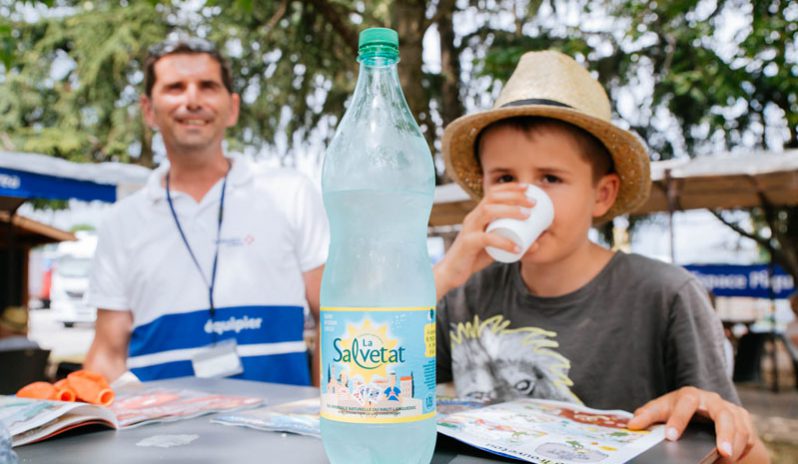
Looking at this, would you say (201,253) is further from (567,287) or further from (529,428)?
(529,428)

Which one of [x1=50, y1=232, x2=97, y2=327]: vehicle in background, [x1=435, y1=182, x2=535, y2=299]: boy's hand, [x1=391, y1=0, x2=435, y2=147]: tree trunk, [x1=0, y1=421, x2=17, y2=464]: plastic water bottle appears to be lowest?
[x1=50, y1=232, x2=97, y2=327]: vehicle in background

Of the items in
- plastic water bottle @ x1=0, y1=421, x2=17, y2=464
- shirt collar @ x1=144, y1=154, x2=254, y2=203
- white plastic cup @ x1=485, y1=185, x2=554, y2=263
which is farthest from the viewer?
shirt collar @ x1=144, y1=154, x2=254, y2=203

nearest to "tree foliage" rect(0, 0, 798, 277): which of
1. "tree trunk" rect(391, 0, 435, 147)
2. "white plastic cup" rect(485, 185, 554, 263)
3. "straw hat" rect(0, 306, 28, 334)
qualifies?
"tree trunk" rect(391, 0, 435, 147)

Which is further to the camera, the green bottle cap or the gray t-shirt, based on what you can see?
the gray t-shirt

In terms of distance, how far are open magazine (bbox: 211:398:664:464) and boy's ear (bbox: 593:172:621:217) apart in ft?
2.55

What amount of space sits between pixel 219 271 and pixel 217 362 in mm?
512

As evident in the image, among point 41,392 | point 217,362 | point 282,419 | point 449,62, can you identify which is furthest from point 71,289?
point 282,419

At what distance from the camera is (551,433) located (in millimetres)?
1200

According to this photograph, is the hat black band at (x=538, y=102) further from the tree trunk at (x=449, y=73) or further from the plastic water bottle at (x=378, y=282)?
the tree trunk at (x=449, y=73)

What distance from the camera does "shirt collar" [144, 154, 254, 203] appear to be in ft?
10.2

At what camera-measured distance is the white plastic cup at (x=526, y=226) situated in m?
1.56

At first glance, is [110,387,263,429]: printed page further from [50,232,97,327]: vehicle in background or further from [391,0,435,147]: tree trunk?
[50,232,97,327]: vehicle in background

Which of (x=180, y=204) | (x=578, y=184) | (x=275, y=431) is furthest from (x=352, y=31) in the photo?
(x=275, y=431)

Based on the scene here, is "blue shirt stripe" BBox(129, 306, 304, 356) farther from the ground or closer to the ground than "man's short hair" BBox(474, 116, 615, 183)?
closer to the ground
